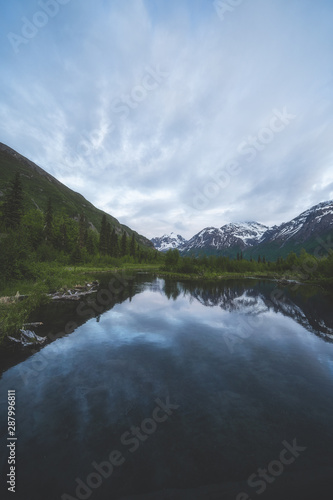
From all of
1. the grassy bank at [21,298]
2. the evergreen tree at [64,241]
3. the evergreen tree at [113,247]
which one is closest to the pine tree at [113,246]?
the evergreen tree at [113,247]

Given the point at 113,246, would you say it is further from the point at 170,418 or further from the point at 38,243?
the point at 170,418

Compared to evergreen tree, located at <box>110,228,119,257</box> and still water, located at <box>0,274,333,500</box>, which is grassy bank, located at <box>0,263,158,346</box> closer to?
still water, located at <box>0,274,333,500</box>

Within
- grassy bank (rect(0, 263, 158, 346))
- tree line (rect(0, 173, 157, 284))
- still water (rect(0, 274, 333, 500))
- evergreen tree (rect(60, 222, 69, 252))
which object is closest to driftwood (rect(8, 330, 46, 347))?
grassy bank (rect(0, 263, 158, 346))

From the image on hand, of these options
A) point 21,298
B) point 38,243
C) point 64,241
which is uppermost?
point 64,241

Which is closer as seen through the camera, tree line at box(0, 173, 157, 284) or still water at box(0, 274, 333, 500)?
still water at box(0, 274, 333, 500)

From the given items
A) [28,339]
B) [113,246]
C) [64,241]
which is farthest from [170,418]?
[113,246]

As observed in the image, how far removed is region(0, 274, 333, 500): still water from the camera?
17.1 feet

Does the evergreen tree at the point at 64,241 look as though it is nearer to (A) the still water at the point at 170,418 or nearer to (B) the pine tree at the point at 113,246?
(B) the pine tree at the point at 113,246

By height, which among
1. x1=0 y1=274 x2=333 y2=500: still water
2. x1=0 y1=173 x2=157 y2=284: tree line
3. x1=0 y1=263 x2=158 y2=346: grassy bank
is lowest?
x1=0 y1=274 x2=333 y2=500: still water

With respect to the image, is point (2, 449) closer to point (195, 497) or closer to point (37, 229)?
point (195, 497)

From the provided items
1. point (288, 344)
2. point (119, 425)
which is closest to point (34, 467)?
point (119, 425)

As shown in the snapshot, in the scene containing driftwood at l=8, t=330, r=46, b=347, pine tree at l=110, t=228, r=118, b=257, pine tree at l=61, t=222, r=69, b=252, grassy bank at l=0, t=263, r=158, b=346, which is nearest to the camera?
driftwood at l=8, t=330, r=46, b=347

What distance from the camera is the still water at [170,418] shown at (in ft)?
17.1

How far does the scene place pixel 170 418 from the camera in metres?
7.44
